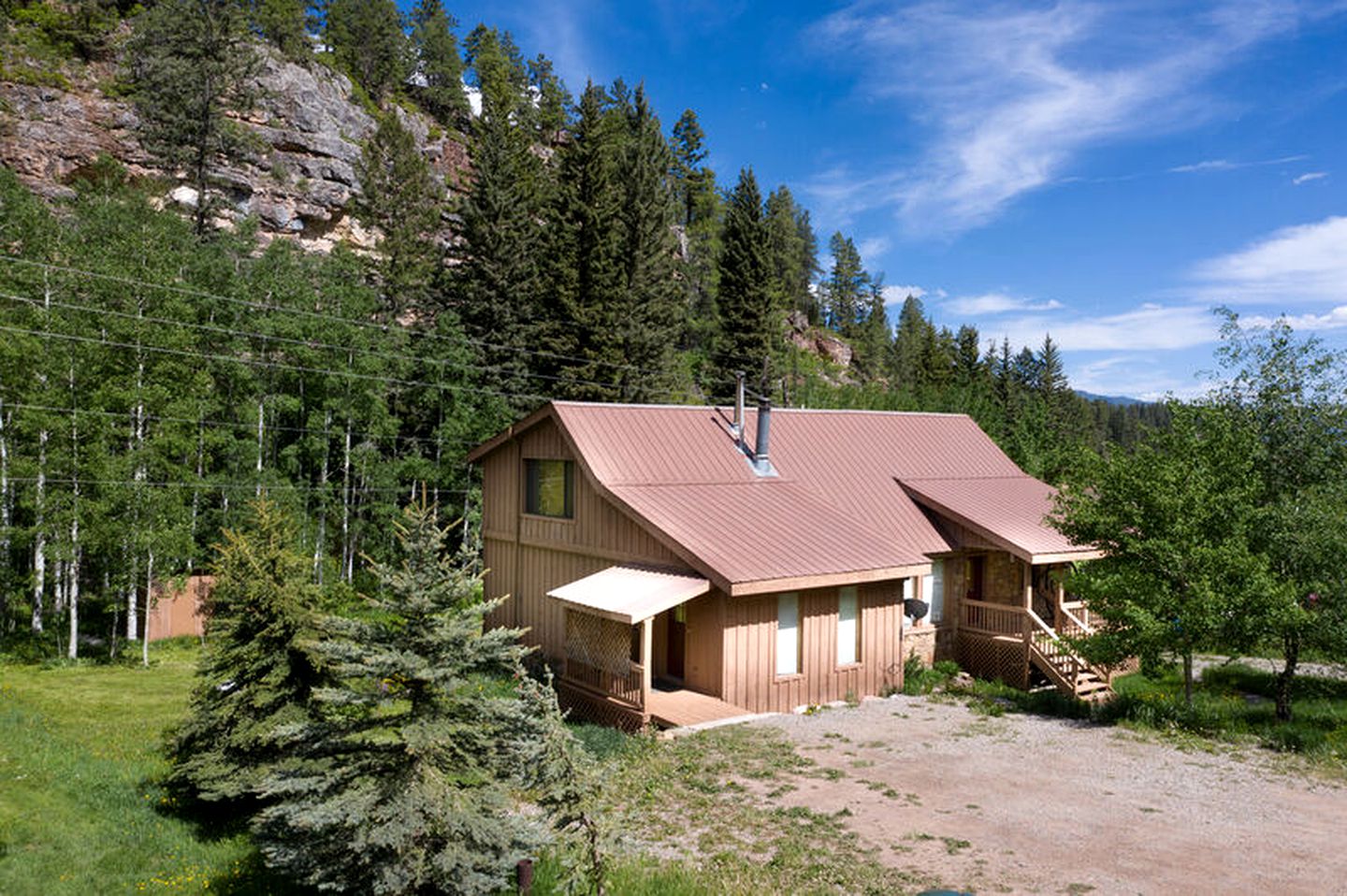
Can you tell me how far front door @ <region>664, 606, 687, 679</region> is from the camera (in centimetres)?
1539

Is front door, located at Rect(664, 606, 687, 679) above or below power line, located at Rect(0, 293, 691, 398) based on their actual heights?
below

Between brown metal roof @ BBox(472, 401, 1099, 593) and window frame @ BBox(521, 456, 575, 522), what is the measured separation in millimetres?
907

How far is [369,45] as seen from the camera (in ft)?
226

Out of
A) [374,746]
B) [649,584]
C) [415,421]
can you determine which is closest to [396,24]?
[415,421]

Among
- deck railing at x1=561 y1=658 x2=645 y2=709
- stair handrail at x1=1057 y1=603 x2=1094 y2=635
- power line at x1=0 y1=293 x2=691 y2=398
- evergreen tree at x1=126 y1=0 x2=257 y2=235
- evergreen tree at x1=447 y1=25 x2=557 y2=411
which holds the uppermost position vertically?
evergreen tree at x1=126 y1=0 x2=257 y2=235

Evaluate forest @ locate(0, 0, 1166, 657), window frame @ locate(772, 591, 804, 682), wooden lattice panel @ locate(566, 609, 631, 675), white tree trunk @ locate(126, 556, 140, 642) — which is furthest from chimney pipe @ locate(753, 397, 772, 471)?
white tree trunk @ locate(126, 556, 140, 642)

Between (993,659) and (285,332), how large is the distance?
2302 centimetres

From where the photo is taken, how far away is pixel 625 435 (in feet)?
58.1

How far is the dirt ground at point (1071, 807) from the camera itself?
26.2 ft

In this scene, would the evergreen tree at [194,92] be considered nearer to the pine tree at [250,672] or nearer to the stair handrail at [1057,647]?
the pine tree at [250,672]

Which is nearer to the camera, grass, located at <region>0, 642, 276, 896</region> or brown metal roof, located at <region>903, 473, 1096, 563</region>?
grass, located at <region>0, 642, 276, 896</region>

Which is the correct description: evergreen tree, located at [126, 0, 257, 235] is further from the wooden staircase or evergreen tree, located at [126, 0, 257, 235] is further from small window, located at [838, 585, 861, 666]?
the wooden staircase

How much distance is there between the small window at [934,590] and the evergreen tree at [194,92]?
3187cm

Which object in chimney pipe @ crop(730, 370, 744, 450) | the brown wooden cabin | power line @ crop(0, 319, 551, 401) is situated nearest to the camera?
the brown wooden cabin
